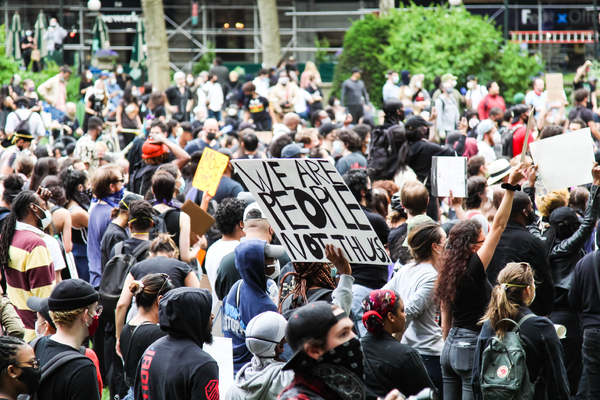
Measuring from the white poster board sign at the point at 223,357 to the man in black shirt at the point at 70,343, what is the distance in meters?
0.63

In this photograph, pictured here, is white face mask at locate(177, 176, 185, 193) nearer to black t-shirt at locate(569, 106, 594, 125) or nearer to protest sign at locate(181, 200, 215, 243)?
protest sign at locate(181, 200, 215, 243)

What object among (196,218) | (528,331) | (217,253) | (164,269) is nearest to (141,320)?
(164,269)

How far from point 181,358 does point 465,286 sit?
6.52ft

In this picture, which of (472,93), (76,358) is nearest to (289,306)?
(76,358)

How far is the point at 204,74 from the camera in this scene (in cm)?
2458

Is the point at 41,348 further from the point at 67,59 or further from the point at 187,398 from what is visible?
the point at 67,59

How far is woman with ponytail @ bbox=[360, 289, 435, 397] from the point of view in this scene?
4.82 m

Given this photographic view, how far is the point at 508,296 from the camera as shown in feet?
18.2

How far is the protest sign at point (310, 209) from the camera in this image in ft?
16.5

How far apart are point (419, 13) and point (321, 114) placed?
8877 mm

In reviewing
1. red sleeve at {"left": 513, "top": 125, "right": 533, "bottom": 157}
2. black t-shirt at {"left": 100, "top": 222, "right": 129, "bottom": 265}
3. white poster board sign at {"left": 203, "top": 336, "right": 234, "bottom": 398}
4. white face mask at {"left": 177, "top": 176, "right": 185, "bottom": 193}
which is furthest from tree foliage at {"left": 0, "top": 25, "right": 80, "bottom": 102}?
white poster board sign at {"left": 203, "top": 336, "right": 234, "bottom": 398}

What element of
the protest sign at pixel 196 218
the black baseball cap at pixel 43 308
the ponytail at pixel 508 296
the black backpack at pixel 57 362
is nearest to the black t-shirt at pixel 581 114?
the protest sign at pixel 196 218

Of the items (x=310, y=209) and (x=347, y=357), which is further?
(x=310, y=209)

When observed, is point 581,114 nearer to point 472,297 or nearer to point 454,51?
point 454,51
